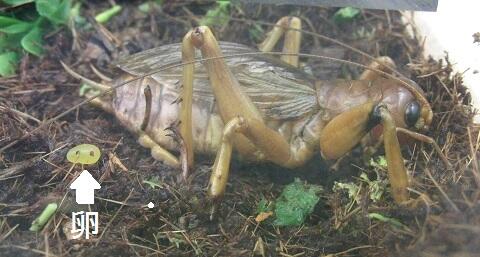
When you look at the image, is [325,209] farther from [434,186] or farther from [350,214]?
[434,186]

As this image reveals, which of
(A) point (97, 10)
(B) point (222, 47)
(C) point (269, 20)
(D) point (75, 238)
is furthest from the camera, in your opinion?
(A) point (97, 10)

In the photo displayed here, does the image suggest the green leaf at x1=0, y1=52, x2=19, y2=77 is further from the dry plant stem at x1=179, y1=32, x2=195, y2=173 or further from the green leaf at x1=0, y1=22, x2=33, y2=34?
the dry plant stem at x1=179, y1=32, x2=195, y2=173

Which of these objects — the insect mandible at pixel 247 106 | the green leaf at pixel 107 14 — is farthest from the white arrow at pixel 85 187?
the green leaf at pixel 107 14

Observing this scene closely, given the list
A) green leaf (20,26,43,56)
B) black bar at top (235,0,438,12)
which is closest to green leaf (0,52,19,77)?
green leaf (20,26,43,56)

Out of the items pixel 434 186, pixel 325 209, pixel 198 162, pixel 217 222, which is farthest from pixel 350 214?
pixel 198 162

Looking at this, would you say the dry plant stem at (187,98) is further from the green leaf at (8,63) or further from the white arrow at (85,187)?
the green leaf at (8,63)

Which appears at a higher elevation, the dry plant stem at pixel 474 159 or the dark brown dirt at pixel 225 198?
the dry plant stem at pixel 474 159

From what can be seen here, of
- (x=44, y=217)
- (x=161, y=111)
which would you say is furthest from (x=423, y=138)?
(x=44, y=217)
